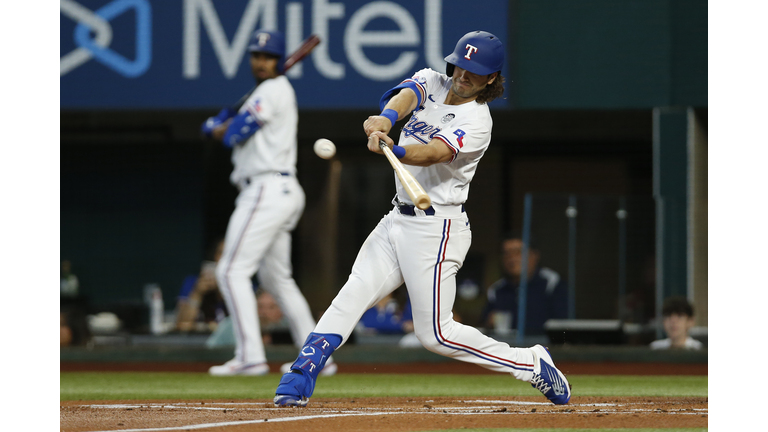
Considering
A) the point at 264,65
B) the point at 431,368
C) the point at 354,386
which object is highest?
the point at 264,65

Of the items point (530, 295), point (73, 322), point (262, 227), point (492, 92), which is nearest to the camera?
point (492, 92)

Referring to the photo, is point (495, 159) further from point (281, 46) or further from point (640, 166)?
point (281, 46)

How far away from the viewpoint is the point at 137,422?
3.91m

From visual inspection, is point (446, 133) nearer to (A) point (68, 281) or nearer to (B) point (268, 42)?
(B) point (268, 42)

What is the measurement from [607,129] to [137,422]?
28.3ft

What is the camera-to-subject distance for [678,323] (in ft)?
27.0

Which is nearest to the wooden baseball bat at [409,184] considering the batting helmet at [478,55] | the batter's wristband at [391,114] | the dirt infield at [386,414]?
the batter's wristband at [391,114]

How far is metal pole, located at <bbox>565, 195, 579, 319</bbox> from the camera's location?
8672mm

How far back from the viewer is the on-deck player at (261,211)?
6438 mm

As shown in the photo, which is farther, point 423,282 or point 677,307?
point 677,307

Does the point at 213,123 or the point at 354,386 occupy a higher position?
the point at 213,123

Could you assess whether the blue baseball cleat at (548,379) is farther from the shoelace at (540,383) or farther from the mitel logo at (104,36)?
the mitel logo at (104,36)

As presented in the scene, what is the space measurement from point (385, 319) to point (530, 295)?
169cm

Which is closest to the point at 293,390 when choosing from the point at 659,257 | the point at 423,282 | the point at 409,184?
the point at 423,282
